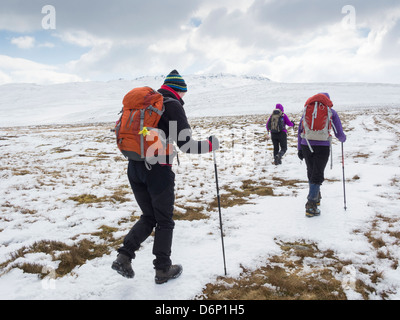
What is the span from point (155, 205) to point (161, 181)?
34cm

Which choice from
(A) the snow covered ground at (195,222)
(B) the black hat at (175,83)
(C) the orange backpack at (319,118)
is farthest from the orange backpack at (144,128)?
(C) the orange backpack at (319,118)

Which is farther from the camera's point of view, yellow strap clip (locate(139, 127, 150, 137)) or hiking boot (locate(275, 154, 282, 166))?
hiking boot (locate(275, 154, 282, 166))

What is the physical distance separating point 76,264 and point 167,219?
1878 millimetres

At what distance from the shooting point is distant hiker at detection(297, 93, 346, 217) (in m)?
5.09

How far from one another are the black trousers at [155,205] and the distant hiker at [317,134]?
3445mm

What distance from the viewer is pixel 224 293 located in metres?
3.08

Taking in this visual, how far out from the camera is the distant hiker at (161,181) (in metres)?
2.99

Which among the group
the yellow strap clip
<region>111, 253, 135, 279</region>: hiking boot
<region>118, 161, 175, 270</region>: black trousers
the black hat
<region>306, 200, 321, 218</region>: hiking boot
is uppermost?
the black hat

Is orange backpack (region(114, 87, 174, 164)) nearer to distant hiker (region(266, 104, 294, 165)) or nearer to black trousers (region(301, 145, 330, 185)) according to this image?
black trousers (region(301, 145, 330, 185))

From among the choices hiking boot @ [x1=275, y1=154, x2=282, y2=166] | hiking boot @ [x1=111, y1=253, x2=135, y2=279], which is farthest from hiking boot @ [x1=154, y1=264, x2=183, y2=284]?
hiking boot @ [x1=275, y1=154, x2=282, y2=166]

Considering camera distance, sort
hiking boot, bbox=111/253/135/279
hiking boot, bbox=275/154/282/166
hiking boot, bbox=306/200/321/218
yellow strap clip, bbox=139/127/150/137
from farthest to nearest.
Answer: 1. hiking boot, bbox=275/154/282/166
2. hiking boot, bbox=306/200/321/218
3. hiking boot, bbox=111/253/135/279
4. yellow strap clip, bbox=139/127/150/137

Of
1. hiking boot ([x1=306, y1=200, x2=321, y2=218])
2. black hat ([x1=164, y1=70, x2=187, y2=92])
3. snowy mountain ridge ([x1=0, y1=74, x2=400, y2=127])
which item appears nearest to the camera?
black hat ([x1=164, y1=70, x2=187, y2=92])

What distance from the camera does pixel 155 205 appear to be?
3.10 m
